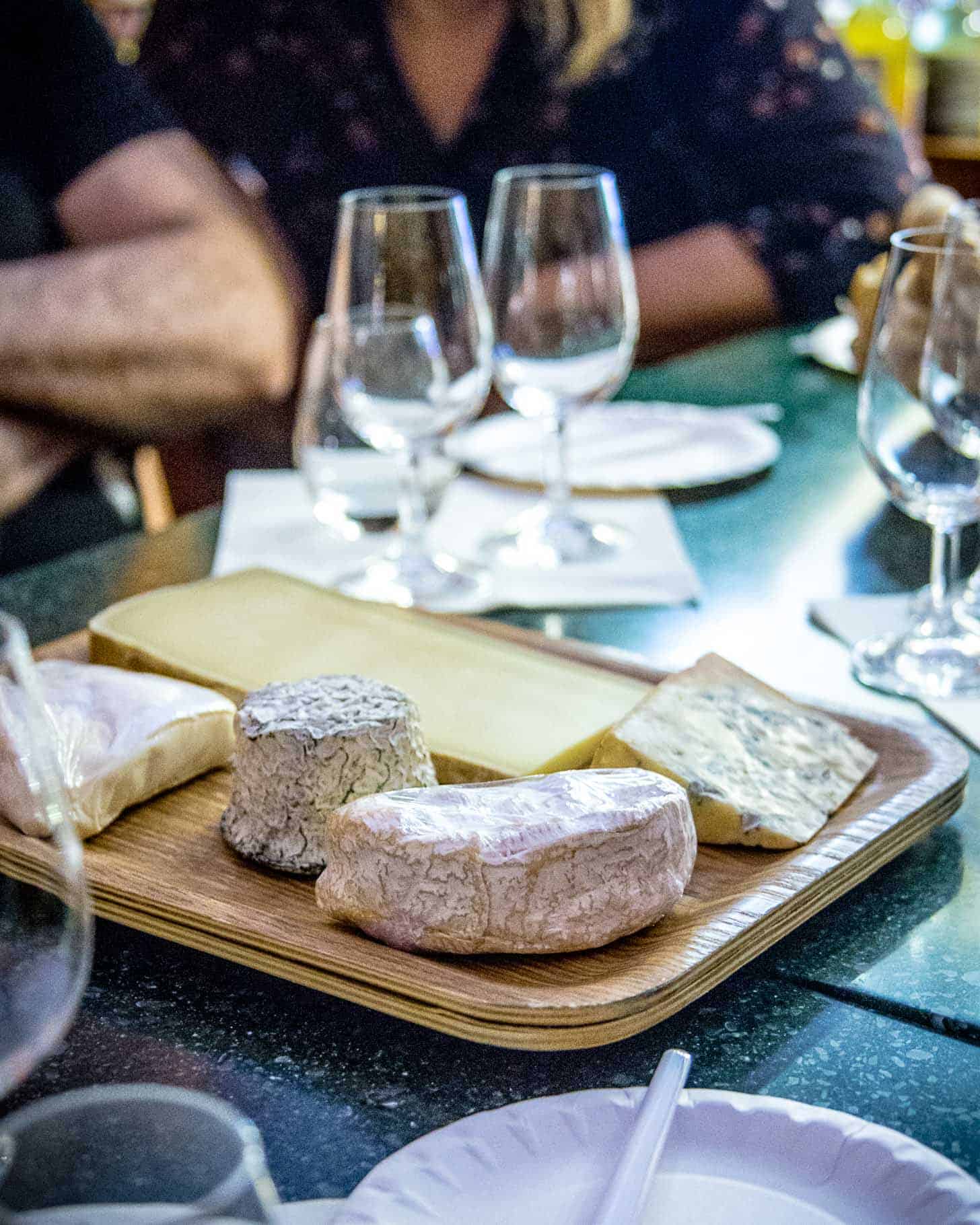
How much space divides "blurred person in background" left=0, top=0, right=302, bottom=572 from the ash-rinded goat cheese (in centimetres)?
111

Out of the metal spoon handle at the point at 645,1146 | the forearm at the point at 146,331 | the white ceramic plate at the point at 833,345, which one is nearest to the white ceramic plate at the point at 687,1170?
the metal spoon handle at the point at 645,1146

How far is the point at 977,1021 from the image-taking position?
550mm

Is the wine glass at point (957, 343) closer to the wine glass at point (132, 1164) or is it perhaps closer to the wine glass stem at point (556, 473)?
the wine glass stem at point (556, 473)

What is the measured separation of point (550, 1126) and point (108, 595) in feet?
2.13

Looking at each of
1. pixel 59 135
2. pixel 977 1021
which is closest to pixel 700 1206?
pixel 977 1021

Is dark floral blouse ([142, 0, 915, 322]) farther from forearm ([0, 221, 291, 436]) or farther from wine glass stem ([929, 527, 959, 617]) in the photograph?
wine glass stem ([929, 527, 959, 617])

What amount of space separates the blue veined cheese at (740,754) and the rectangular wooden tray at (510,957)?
1 cm

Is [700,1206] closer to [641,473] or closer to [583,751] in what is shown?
[583,751]

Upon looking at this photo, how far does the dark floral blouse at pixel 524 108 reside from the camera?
7.00 feet

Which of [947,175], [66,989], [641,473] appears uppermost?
[66,989]

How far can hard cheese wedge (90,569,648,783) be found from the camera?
70 centimetres

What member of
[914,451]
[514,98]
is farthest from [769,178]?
[914,451]

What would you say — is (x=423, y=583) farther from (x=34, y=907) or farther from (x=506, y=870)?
(x=34, y=907)

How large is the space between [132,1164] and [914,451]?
0.66 metres
